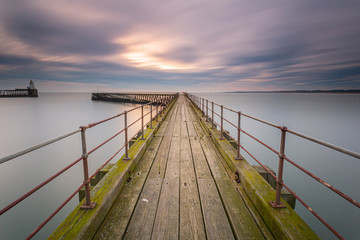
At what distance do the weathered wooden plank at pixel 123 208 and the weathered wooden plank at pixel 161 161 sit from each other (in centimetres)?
14

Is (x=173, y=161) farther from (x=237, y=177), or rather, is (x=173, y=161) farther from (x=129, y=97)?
(x=129, y=97)

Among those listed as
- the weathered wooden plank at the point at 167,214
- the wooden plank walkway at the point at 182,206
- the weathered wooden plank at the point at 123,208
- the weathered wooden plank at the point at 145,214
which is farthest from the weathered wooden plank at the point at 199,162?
the weathered wooden plank at the point at 123,208

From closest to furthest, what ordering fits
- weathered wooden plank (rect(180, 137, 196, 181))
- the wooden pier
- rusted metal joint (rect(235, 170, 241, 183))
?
the wooden pier
rusted metal joint (rect(235, 170, 241, 183))
weathered wooden plank (rect(180, 137, 196, 181))

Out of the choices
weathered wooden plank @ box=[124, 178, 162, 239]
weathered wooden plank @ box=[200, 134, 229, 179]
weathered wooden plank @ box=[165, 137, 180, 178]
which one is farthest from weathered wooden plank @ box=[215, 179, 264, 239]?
weathered wooden plank @ box=[124, 178, 162, 239]

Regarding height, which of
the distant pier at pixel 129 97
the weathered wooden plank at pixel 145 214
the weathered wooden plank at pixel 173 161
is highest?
the distant pier at pixel 129 97

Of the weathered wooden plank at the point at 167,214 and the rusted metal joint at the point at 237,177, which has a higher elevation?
the rusted metal joint at the point at 237,177

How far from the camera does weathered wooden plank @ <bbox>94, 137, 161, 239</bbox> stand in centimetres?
217

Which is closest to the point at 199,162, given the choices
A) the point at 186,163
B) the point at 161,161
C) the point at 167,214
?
the point at 186,163

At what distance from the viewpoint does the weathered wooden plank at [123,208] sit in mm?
2168

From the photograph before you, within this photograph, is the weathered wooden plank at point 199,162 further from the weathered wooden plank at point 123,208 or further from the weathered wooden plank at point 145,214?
the weathered wooden plank at point 123,208

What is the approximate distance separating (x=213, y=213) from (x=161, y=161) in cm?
202

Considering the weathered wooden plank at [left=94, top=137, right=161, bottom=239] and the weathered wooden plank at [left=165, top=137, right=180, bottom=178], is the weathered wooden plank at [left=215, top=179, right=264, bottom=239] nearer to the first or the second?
the weathered wooden plank at [left=165, top=137, right=180, bottom=178]

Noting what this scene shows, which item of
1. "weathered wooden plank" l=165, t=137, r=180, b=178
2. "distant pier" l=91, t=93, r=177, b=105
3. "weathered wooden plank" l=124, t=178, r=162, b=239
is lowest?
"weathered wooden plank" l=124, t=178, r=162, b=239

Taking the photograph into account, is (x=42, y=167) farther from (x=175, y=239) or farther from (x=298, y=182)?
(x=298, y=182)
